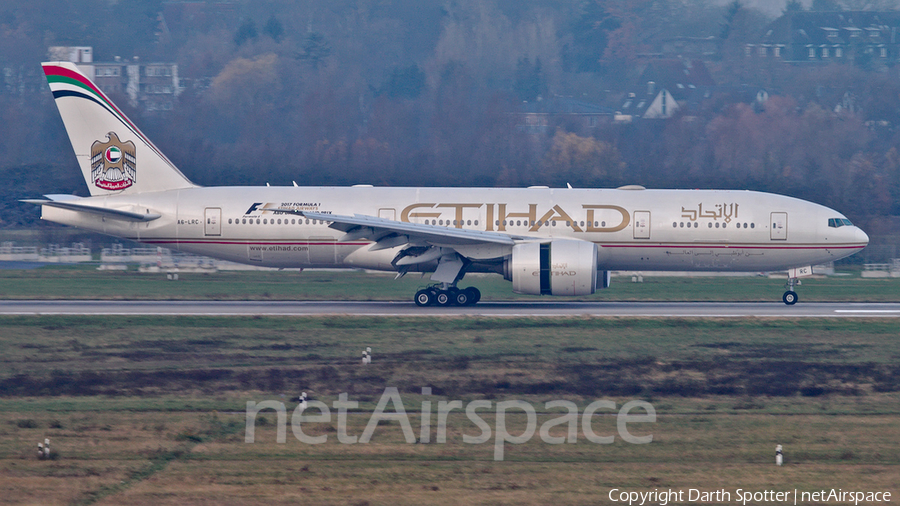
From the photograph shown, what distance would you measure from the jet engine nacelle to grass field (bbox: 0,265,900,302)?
4.97 metres

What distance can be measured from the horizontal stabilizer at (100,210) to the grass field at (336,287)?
10.1 ft

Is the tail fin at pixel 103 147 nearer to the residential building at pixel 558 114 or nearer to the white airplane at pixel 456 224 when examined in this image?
the white airplane at pixel 456 224

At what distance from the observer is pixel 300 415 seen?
15.7 meters

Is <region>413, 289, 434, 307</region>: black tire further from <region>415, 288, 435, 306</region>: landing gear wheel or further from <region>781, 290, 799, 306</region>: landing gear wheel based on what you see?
<region>781, 290, 799, 306</region>: landing gear wheel

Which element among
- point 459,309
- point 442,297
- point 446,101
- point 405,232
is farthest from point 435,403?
point 446,101

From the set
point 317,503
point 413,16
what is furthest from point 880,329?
point 413,16

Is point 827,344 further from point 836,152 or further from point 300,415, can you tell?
point 836,152

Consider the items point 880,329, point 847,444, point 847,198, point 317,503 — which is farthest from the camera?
point 847,198

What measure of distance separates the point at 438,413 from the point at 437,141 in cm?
5439

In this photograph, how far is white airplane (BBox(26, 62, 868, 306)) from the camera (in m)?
29.8

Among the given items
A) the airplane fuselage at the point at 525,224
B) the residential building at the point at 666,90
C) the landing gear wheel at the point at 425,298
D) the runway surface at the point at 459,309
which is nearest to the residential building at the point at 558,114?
the residential building at the point at 666,90

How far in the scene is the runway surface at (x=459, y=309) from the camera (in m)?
27.8

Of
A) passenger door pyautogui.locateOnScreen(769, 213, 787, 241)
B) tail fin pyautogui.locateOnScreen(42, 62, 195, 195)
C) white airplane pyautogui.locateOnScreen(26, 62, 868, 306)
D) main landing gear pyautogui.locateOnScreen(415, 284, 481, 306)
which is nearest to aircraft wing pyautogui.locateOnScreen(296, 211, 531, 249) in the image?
white airplane pyautogui.locateOnScreen(26, 62, 868, 306)

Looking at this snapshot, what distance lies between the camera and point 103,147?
31328 mm
